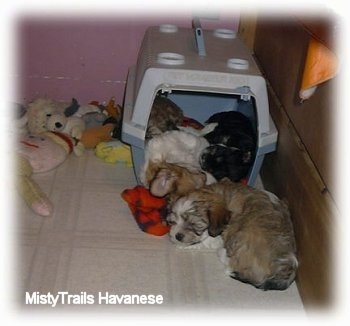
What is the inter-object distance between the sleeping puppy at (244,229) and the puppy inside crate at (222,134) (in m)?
0.23

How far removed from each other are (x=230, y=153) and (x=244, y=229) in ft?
1.74

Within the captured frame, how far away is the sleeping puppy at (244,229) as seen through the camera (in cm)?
195

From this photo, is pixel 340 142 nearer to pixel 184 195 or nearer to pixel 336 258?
pixel 336 258

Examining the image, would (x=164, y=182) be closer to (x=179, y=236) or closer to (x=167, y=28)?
(x=179, y=236)

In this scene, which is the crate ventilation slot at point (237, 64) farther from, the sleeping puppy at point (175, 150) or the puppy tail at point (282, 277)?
the puppy tail at point (282, 277)

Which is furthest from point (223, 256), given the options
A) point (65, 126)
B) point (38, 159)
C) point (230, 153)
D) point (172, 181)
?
point (65, 126)

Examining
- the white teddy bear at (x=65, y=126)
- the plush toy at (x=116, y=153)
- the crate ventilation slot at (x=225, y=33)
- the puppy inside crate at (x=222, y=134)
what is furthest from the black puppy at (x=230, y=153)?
the white teddy bear at (x=65, y=126)

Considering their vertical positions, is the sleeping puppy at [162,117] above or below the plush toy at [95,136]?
above

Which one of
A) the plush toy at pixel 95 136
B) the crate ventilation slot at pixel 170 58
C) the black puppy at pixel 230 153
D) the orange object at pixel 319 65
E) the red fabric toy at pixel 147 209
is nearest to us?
the orange object at pixel 319 65

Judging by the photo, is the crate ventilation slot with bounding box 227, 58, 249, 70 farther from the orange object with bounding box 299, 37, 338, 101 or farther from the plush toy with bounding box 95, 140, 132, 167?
the orange object with bounding box 299, 37, 338, 101

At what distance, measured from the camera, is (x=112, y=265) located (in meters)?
2.03

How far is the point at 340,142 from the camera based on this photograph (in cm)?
175

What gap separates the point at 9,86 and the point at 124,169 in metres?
0.87

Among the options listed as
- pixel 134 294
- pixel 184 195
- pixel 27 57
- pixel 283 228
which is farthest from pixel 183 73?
pixel 27 57
